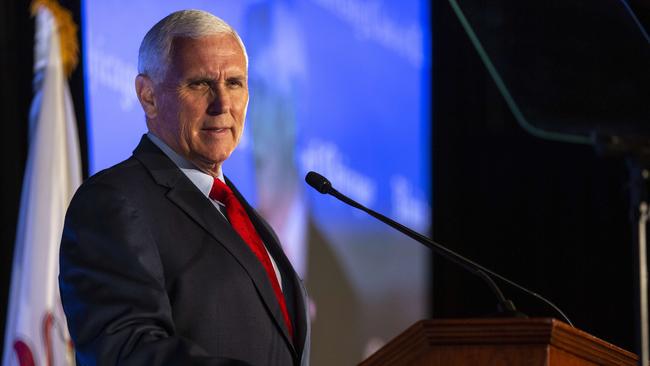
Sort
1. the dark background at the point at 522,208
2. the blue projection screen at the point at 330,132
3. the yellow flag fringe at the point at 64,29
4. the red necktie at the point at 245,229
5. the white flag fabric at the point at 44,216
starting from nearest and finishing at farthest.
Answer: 1. the red necktie at the point at 245,229
2. the white flag fabric at the point at 44,216
3. the yellow flag fringe at the point at 64,29
4. the blue projection screen at the point at 330,132
5. the dark background at the point at 522,208

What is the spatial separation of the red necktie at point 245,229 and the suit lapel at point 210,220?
0.04 meters

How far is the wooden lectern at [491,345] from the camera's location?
1717 mm

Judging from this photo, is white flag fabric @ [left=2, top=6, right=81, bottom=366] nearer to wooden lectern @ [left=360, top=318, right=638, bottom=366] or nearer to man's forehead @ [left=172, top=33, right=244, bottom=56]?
man's forehead @ [left=172, top=33, right=244, bottom=56]

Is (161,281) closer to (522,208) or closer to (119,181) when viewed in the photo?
(119,181)

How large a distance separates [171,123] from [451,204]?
341 cm

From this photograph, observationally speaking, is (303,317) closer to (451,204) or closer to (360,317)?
(360,317)

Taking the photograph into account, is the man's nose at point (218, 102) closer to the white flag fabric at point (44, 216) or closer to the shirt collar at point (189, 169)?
the shirt collar at point (189, 169)

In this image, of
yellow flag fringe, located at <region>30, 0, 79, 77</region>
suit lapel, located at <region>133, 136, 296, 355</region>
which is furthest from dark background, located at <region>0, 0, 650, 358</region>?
suit lapel, located at <region>133, 136, 296, 355</region>

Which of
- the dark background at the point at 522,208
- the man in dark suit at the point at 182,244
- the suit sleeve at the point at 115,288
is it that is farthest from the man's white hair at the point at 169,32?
the dark background at the point at 522,208

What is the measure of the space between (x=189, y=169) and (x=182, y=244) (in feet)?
0.77

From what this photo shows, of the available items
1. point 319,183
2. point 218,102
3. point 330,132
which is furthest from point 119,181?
point 330,132

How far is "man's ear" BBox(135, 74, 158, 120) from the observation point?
2.18m

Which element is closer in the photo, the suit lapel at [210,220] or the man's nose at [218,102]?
the suit lapel at [210,220]

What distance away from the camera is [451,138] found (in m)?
5.40
